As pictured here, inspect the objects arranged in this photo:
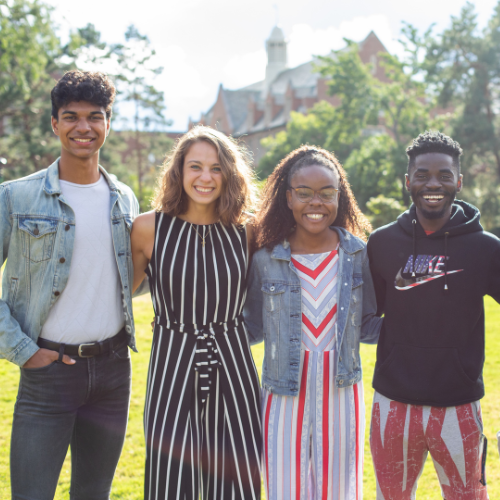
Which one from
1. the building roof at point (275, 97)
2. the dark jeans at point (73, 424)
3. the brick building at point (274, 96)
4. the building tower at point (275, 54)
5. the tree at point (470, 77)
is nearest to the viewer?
the dark jeans at point (73, 424)

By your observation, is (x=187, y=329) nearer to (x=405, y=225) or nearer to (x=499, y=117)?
(x=405, y=225)

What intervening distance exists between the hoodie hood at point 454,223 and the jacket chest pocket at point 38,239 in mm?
1972

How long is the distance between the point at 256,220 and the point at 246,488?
1590 millimetres

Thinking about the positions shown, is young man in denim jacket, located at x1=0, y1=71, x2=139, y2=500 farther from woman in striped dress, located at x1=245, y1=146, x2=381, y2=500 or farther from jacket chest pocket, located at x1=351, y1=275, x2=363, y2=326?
jacket chest pocket, located at x1=351, y1=275, x2=363, y2=326

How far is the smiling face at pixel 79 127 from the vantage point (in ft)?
9.31

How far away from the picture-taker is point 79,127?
9.27 ft

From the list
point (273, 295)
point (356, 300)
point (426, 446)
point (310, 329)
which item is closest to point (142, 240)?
point (273, 295)

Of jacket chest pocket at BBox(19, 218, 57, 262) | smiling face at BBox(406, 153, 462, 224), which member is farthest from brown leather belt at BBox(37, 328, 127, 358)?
smiling face at BBox(406, 153, 462, 224)

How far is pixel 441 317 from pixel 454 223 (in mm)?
533

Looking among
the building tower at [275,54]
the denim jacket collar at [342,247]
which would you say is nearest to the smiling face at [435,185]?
the denim jacket collar at [342,247]

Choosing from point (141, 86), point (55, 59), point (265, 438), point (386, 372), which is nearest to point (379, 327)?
point (386, 372)

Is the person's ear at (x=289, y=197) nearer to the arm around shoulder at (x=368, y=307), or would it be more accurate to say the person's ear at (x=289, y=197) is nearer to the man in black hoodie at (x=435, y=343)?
the arm around shoulder at (x=368, y=307)

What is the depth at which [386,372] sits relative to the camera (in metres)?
2.84

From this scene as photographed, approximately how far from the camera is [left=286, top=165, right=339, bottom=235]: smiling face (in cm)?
298
